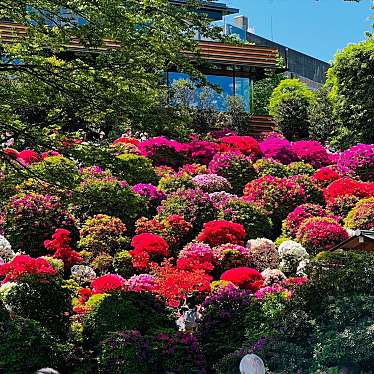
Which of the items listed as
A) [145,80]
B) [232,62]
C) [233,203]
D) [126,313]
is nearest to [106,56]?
[145,80]

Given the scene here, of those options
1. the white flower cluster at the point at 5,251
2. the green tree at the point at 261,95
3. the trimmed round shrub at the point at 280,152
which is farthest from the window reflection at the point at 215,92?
the green tree at the point at 261,95

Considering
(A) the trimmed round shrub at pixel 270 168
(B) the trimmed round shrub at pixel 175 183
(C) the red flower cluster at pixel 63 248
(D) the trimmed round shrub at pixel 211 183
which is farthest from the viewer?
(A) the trimmed round shrub at pixel 270 168

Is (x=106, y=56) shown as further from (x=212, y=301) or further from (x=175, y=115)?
(x=212, y=301)

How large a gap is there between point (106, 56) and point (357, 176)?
35.0 ft

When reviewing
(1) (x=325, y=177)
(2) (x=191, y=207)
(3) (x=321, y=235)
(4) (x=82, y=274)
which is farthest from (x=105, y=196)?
(1) (x=325, y=177)

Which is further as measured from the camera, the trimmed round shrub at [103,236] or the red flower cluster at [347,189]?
the red flower cluster at [347,189]

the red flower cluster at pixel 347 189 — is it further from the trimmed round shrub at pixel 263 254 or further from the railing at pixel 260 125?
the railing at pixel 260 125

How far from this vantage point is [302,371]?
27.0ft

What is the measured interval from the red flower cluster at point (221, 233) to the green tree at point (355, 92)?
36.9 feet

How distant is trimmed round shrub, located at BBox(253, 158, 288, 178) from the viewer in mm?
19609

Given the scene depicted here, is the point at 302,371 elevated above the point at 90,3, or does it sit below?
below

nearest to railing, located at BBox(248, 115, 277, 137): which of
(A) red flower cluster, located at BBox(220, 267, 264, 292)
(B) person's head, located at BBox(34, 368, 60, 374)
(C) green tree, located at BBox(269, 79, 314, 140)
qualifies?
(C) green tree, located at BBox(269, 79, 314, 140)

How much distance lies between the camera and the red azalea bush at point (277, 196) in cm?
1739

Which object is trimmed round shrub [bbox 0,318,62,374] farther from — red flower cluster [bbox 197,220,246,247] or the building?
the building
